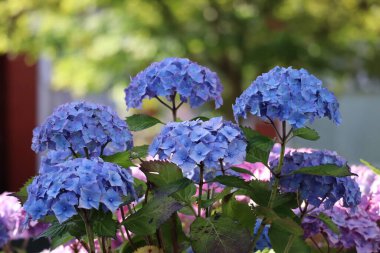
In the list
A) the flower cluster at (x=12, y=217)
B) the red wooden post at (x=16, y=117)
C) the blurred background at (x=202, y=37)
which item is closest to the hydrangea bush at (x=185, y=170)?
the flower cluster at (x=12, y=217)

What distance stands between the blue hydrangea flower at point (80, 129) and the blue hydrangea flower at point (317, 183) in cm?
31

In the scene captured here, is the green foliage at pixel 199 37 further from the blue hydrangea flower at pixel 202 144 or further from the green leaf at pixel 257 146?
the blue hydrangea flower at pixel 202 144

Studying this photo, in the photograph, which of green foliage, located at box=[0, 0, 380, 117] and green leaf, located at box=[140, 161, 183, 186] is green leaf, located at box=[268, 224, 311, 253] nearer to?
green leaf, located at box=[140, 161, 183, 186]

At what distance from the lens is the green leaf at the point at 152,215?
54.1 inches

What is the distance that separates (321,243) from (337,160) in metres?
0.42

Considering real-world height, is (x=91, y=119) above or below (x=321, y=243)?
above

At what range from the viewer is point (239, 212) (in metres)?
1.51

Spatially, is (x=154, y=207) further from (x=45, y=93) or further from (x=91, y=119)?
(x=45, y=93)

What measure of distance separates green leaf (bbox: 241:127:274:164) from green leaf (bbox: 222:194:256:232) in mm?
85

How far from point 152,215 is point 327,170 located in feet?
1.03

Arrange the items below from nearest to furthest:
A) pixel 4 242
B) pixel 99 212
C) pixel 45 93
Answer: pixel 99 212 < pixel 4 242 < pixel 45 93

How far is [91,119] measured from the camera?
1.46 m

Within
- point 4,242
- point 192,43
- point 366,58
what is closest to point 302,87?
point 4,242

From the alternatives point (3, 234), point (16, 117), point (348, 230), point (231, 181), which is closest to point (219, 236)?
point (231, 181)
